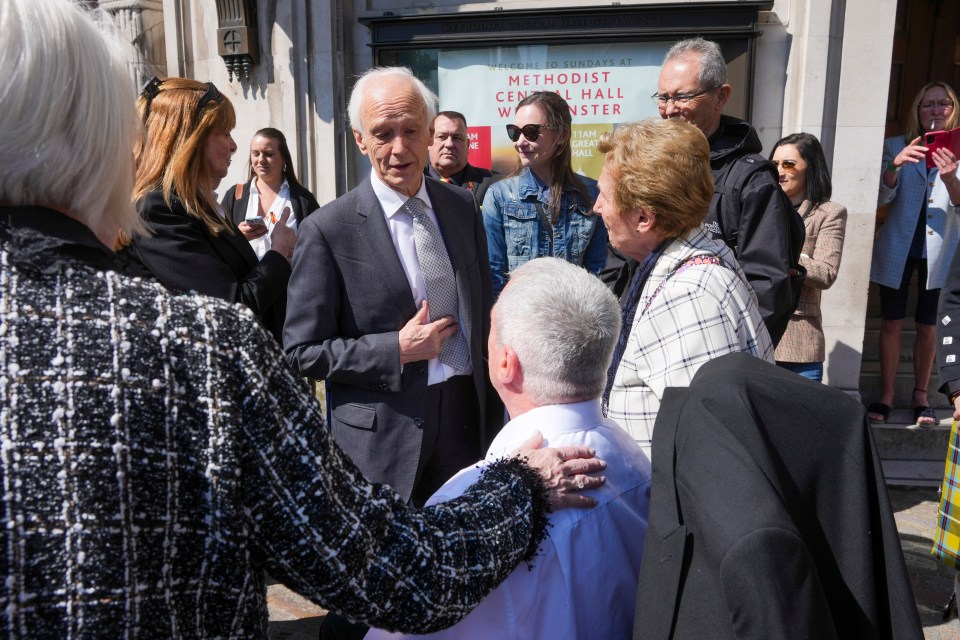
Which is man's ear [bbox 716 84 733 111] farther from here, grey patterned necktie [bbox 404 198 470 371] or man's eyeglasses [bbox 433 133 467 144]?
man's eyeglasses [bbox 433 133 467 144]

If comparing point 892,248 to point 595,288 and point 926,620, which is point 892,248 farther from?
point 595,288

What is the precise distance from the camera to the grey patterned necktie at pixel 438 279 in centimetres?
275

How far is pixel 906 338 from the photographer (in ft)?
19.9

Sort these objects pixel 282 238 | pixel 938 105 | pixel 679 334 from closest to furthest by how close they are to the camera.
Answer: pixel 679 334 → pixel 282 238 → pixel 938 105

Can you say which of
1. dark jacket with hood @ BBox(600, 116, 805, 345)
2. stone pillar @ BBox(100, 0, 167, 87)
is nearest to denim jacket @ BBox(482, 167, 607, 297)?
dark jacket with hood @ BBox(600, 116, 805, 345)

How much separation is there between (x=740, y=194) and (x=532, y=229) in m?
1.26

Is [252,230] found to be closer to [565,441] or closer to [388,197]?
[388,197]

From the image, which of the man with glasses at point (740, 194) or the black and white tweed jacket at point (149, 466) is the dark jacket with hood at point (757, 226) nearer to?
the man with glasses at point (740, 194)

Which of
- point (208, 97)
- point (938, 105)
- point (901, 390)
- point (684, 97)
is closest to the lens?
point (208, 97)

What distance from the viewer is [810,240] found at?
4.63 metres

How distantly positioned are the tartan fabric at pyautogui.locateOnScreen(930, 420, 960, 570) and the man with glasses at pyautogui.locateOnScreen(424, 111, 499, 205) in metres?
3.09

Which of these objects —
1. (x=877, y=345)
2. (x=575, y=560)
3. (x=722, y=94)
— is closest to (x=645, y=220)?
(x=575, y=560)

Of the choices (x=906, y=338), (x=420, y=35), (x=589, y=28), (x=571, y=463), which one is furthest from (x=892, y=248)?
(x=571, y=463)

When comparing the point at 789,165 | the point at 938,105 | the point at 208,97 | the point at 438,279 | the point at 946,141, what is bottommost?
the point at 438,279
